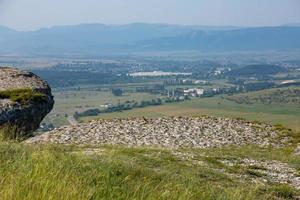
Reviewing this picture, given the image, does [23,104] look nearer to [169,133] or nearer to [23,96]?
[23,96]

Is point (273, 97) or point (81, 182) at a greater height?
point (81, 182)

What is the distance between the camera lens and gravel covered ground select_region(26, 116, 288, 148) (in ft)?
104

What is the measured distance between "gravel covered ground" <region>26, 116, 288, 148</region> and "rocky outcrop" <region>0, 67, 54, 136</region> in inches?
61.4

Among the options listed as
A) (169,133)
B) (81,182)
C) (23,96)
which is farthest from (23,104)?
(81,182)

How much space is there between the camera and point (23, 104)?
1335 inches

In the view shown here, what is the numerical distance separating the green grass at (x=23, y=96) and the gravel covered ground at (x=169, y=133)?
8.03ft

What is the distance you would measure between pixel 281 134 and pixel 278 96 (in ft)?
454

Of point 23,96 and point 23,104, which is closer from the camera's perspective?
point 23,104

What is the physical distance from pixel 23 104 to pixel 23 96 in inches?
47.9

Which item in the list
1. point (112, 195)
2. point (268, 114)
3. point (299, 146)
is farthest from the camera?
point (268, 114)

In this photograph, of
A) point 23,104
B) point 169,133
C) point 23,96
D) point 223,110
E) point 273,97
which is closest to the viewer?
point 23,104

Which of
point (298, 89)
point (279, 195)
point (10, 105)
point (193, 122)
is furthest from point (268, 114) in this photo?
point (279, 195)

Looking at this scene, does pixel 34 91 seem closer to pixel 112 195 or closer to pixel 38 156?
pixel 38 156

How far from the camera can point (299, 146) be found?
108 ft
